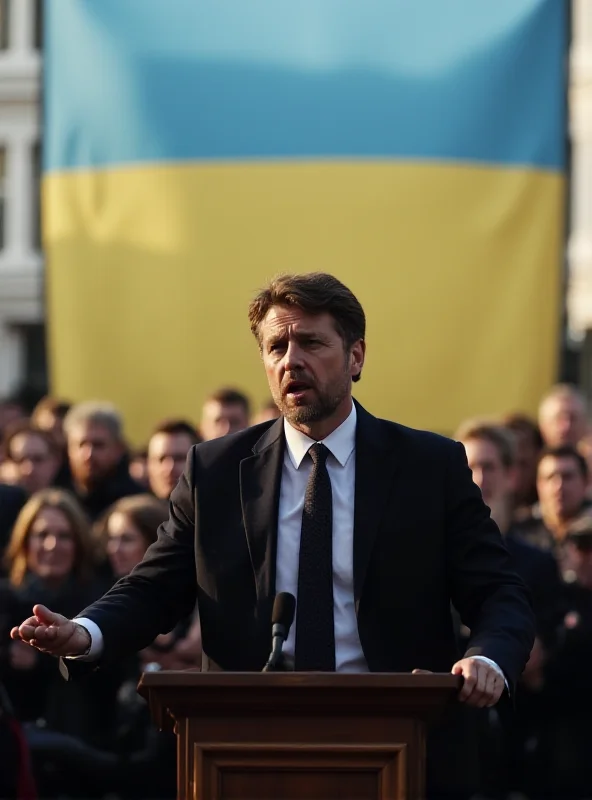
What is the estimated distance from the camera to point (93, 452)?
8.66m

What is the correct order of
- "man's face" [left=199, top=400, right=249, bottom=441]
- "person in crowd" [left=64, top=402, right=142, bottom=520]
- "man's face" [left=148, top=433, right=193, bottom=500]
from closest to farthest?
"man's face" [left=148, top=433, right=193, bottom=500], "man's face" [left=199, top=400, right=249, bottom=441], "person in crowd" [left=64, top=402, right=142, bottom=520]

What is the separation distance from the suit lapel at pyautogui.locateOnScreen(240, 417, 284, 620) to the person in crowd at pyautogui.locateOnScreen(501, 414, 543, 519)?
162 inches

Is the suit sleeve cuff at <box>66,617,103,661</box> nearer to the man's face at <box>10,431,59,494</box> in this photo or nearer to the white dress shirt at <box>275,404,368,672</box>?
the white dress shirt at <box>275,404,368,672</box>

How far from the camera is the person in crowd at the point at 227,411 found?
27.9ft

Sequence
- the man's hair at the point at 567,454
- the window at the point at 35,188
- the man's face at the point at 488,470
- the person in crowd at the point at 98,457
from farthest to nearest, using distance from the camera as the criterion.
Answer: the window at the point at 35,188 < the person in crowd at the point at 98,457 < the man's hair at the point at 567,454 < the man's face at the point at 488,470

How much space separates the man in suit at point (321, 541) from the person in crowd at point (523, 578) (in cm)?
258

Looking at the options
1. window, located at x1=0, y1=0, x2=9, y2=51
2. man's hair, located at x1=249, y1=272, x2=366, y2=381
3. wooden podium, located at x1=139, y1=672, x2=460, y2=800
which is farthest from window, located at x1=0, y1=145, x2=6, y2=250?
wooden podium, located at x1=139, y1=672, x2=460, y2=800

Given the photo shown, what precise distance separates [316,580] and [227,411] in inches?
170

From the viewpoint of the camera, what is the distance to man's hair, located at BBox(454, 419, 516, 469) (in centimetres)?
735

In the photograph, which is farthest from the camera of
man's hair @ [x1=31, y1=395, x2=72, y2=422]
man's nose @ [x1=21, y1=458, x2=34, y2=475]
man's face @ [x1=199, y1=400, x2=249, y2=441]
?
man's hair @ [x1=31, y1=395, x2=72, y2=422]

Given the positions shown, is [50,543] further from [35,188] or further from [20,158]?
[20,158]

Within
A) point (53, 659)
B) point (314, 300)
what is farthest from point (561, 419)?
point (314, 300)

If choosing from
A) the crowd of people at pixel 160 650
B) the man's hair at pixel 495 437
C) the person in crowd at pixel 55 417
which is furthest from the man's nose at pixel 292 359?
the person in crowd at pixel 55 417

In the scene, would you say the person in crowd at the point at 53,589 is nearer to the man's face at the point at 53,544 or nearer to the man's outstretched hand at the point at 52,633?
the man's face at the point at 53,544
